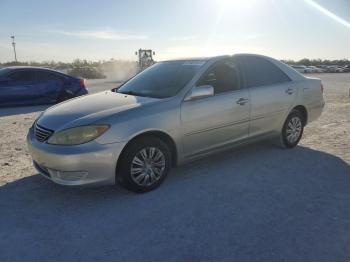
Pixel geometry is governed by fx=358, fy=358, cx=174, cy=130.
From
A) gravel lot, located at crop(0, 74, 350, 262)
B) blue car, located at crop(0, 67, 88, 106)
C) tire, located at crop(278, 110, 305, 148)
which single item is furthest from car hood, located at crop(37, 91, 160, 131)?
blue car, located at crop(0, 67, 88, 106)

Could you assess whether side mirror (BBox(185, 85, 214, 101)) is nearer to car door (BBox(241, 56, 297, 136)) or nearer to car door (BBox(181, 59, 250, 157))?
car door (BBox(181, 59, 250, 157))

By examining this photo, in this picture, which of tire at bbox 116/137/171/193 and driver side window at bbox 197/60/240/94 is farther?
driver side window at bbox 197/60/240/94

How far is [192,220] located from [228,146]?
173 cm

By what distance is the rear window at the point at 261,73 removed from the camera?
5.36 m

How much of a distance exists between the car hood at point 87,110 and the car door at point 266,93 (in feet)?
5.52

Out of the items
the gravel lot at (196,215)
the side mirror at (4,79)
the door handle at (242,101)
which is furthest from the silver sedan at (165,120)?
the side mirror at (4,79)

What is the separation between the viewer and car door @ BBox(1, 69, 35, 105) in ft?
36.4

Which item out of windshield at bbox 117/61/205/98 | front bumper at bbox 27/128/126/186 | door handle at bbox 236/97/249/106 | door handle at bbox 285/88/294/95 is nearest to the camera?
front bumper at bbox 27/128/126/186

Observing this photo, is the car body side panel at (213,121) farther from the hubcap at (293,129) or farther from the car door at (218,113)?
the hubcap at (293,129)

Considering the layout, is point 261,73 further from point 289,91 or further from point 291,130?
point 291,130

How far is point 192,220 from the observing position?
357cm

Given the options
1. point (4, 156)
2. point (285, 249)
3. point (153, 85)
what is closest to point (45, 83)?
point (4, 156)

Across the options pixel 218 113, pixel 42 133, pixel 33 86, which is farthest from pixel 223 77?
pixel 33 86

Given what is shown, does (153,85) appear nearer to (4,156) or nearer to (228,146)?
(228,146)
